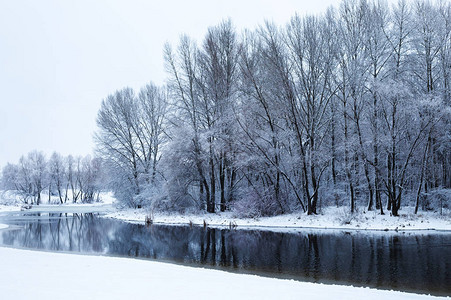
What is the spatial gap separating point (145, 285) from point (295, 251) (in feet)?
28.8

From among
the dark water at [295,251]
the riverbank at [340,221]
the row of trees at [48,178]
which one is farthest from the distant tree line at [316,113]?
the row of trees at [48,178]

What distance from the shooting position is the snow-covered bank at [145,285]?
8.26 metres

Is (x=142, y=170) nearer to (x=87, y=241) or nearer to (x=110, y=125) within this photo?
(x=110, y=125)

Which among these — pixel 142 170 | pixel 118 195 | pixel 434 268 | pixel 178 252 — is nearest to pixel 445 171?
pixel 434 268

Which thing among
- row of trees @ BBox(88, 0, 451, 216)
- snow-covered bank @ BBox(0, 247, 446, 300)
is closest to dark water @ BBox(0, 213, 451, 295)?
snow-covered bank @ BBox(0, 247, 446, 300)

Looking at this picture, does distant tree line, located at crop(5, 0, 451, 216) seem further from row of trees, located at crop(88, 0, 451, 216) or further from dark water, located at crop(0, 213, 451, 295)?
dark water, located at crop(0, 213, 451, 295)

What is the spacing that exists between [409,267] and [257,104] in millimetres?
20847

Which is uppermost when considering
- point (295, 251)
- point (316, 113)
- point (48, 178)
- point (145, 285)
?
point (316, 113)

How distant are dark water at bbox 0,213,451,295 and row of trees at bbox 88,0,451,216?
7338 mm

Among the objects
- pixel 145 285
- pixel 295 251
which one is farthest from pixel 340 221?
pixel 145 285

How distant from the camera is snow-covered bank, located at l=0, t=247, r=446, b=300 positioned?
27.1 feet

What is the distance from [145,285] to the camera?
946 cm

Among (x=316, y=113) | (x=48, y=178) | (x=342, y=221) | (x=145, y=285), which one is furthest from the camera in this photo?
(x=48, y=178)

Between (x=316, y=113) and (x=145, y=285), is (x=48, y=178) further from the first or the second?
(x=145, y=285)
